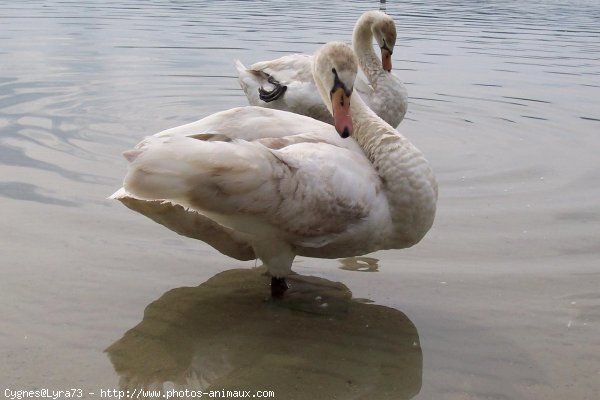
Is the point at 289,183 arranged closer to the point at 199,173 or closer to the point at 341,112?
the point at 199,173

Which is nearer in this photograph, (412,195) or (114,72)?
(412,195)

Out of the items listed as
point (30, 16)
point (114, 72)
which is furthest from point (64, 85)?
point (30, 16)

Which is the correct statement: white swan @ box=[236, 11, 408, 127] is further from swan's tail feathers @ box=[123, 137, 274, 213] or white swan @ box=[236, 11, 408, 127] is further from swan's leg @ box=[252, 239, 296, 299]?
swan's tail feathers @ box=[123, 137, 274, 213]

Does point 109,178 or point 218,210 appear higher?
point 218,210

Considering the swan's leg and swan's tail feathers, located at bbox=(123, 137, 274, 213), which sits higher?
swan's tail feathers, located at bbox=(123, 137, 274, 213)

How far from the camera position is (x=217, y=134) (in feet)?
15.2

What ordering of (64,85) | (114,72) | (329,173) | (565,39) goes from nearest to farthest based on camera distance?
(329,173) < (64,85) < (114,72) < (565,39)

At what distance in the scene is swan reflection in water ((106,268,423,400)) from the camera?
12.8 ft

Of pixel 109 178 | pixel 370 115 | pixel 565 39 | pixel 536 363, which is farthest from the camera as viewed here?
pixel 565 39

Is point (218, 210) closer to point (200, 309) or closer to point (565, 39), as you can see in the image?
point (200, 309)

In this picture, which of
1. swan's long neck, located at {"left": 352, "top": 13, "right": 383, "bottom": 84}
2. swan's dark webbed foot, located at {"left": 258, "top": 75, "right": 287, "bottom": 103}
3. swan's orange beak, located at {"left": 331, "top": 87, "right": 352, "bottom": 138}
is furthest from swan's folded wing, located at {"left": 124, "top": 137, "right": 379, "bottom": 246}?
swan's long neck, located at {"left": 352, "top": 13, "right": 383, "bottom": 84}

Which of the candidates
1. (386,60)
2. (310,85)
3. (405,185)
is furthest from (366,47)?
(405,185)

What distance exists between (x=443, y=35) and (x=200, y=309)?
1423 centimetres

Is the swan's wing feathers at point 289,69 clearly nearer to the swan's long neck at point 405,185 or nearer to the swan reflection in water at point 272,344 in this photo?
the swan's long neck at point 405,185
